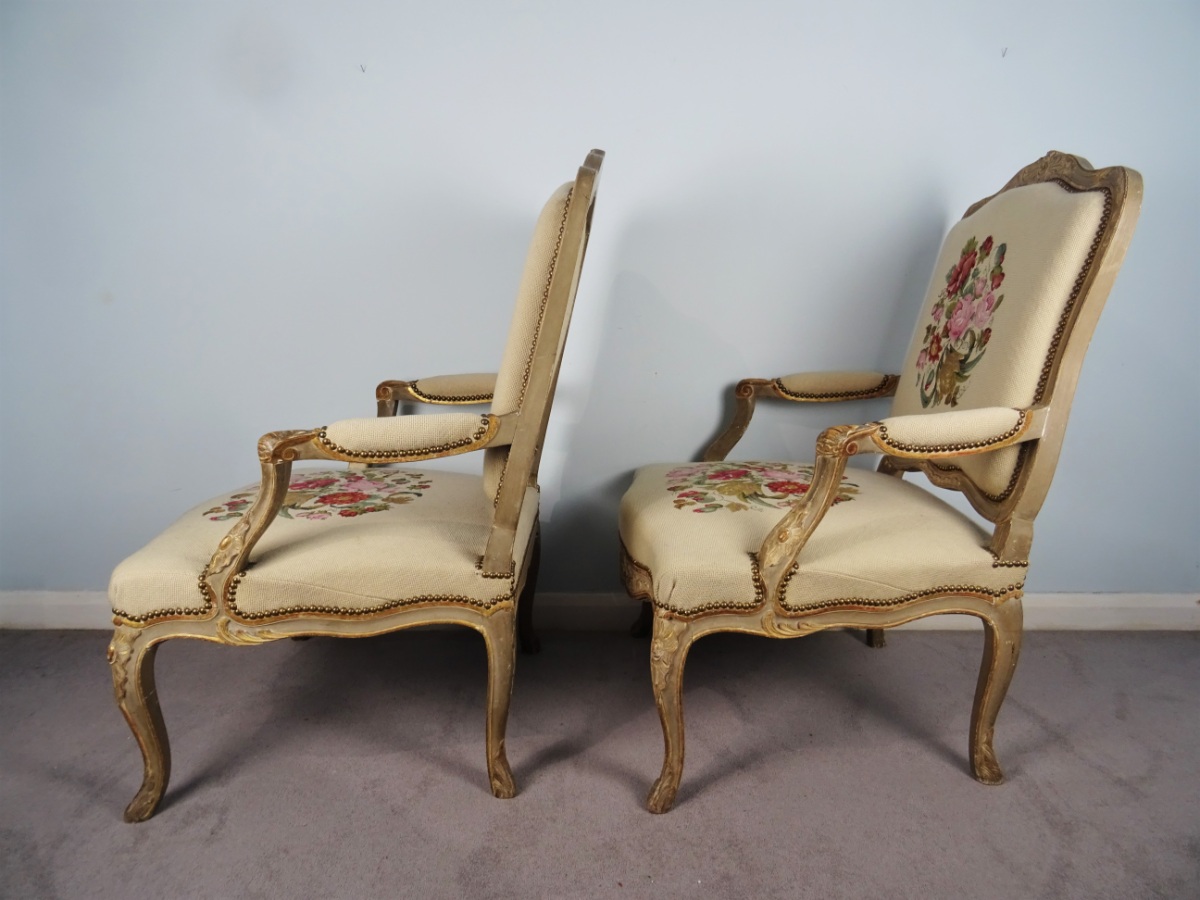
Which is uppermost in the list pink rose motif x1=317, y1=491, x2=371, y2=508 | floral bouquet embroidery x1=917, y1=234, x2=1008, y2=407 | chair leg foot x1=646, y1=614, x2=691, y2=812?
floral bouquet embroidery x1=917, y1=234, x2=1008, y2=407

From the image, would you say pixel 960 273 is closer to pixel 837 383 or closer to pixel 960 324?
pixel 960 324

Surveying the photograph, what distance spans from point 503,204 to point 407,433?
0.84 metres

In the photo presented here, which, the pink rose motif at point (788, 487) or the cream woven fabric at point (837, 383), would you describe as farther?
the cream woven fabric at point (837, 383)

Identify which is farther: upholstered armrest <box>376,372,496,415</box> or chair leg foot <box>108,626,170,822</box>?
upholstered armrest <box>376,372,496,415</box>

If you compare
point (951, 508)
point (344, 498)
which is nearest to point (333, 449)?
point (344, 498)

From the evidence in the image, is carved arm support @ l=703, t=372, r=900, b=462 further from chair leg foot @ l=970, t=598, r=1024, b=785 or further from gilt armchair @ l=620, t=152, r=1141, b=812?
chair leg foot @ l=970, t=598, r=1024, b=785

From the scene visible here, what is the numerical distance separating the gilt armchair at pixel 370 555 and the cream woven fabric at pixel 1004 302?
715 millimetres

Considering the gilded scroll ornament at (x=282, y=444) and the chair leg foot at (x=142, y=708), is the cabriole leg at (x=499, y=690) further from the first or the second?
the chair leg foot at (x=142, y=708)

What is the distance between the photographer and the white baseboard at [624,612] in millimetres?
1887

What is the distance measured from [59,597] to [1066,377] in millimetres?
2277

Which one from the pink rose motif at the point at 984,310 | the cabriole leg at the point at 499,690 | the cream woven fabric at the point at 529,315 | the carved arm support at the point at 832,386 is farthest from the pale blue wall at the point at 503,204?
the cabriole leg at the point at 499,690

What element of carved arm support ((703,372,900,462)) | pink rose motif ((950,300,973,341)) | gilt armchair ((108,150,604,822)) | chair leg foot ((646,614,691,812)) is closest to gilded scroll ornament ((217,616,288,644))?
gilt armchair ((108,150,604,822))

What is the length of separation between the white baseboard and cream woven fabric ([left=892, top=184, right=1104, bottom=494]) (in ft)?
2.80

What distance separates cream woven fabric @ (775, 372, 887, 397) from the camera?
1669mm
